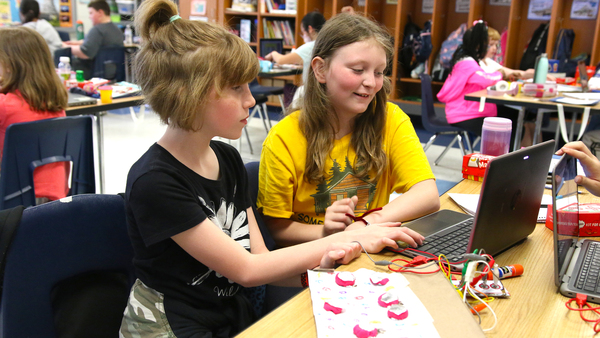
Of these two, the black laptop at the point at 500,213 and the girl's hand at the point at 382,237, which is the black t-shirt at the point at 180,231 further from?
the black laptop at the point at 500,213

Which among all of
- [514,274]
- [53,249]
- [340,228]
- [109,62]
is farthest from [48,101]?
[109,62]

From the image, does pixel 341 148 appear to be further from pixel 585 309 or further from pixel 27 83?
pixel 27 83

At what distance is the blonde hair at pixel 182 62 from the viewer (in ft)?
3.31

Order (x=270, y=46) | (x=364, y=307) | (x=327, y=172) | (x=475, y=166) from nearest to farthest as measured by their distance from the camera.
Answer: (x=364, y=307) → (x=327, y=172) → (x=475, y=166) → (x=270, y=46)

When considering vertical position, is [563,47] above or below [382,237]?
above

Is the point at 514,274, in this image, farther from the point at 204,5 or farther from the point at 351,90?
the point at 204,5

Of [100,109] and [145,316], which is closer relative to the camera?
[145,316]

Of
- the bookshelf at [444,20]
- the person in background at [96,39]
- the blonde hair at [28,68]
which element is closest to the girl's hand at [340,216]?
the blonde hair at [28,68]

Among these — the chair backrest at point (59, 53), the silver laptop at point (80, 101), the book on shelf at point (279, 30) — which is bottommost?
the silver laptop at point (80, 101)

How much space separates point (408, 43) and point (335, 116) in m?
4.84

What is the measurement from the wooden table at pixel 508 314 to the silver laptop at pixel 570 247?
33 millimetres

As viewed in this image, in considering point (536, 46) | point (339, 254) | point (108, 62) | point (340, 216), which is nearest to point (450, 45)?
point (536, 46)

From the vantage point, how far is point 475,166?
1.66 m

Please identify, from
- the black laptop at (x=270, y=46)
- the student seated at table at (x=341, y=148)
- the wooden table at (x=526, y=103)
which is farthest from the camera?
the black laptop at (x=270, y=46)
